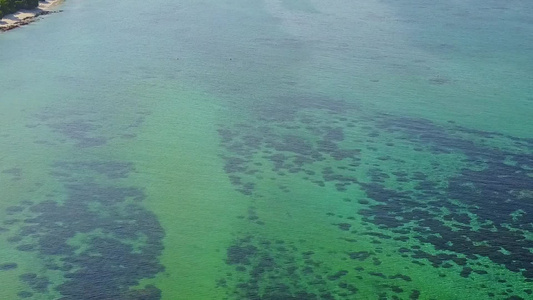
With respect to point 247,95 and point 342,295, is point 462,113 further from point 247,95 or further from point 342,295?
point 342,295

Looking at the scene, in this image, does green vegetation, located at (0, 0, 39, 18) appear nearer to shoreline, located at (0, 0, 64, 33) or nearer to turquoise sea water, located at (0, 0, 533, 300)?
shoreline, located at (0, 0, 64, 33)

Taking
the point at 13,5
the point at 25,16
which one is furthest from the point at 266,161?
the point at 13,5

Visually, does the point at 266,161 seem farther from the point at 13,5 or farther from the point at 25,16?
the point at 13,5

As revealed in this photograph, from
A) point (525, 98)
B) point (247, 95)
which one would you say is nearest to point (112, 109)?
point (247, 95)

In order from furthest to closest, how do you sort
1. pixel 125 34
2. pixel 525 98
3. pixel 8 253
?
pixel 125 34
pixel 525 98
pixel 8 253

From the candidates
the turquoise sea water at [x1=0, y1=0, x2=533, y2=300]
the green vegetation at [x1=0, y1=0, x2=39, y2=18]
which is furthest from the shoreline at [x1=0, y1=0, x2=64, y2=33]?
the turquoise sea water at [x1=0, y1=0, x2=533, y2=300]
